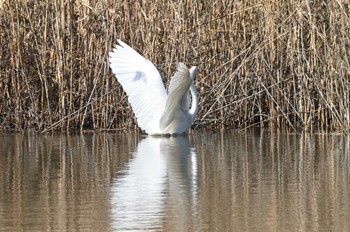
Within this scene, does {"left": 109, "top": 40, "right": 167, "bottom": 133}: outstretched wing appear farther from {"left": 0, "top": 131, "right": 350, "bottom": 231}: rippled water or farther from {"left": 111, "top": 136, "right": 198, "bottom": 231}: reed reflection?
{"left": 111, "top": 136, "right": 198, "bottom": 231}: reed reflection

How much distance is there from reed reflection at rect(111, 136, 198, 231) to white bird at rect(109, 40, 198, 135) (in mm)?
1199

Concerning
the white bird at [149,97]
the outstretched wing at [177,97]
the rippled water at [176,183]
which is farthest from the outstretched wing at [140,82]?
the rippled water at [176,183]

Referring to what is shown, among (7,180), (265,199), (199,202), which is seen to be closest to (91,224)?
(199,202)

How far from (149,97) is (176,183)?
3.84 meters

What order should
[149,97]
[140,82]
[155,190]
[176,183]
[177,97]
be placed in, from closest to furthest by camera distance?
1. [155,190]
2. [176,183]
3. [177,97]
4. [149,97]
5. [140,82]

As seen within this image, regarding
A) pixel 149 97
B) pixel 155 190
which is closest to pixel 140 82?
pixel 149 97

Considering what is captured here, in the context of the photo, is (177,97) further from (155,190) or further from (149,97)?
(155,190)

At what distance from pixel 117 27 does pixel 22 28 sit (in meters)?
0.93

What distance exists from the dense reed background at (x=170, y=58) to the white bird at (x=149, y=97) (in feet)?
0.67

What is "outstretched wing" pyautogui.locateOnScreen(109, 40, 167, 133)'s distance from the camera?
927cm

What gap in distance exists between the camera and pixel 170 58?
961 centimetres

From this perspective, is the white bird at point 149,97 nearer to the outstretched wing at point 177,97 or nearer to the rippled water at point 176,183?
the outstretched wing at point 177,97

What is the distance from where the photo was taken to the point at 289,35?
30.6 feet

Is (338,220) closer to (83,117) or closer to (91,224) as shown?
(91,224)
